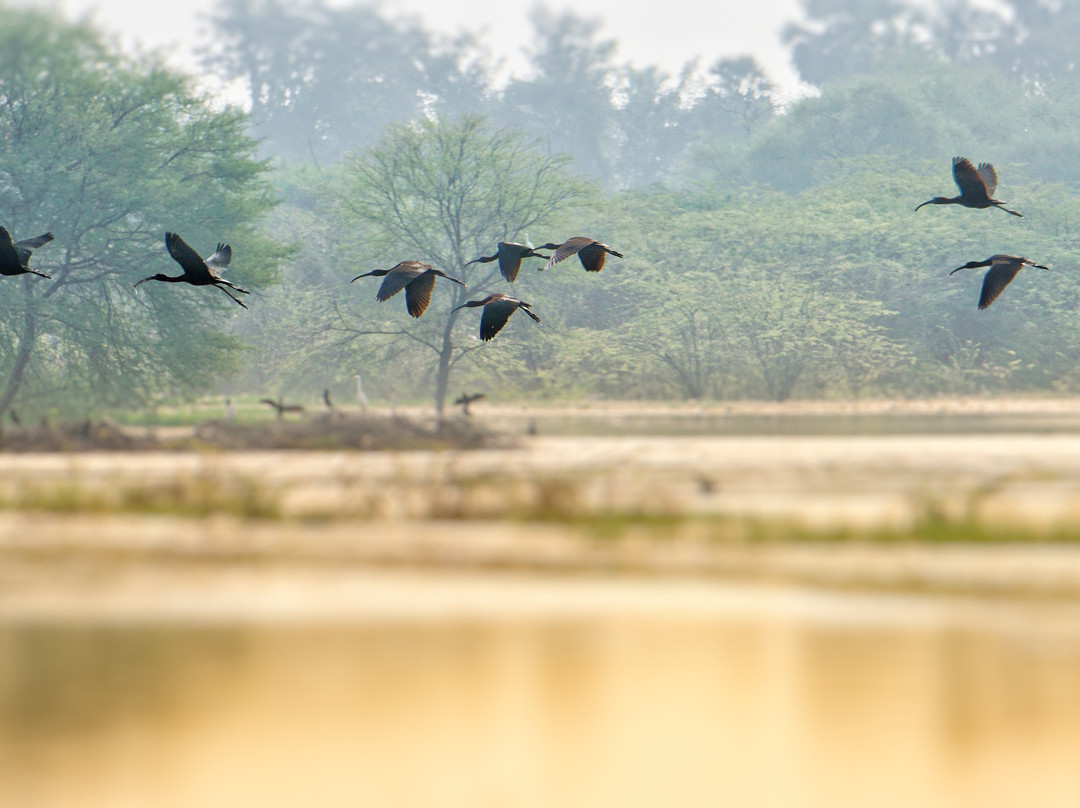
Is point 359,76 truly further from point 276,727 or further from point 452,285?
point 276,727

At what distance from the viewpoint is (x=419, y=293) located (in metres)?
21.1

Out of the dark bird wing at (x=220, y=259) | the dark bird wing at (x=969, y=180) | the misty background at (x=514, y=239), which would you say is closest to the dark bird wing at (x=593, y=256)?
the dark bird wing at (x=969, y=180)

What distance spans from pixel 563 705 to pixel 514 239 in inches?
1209

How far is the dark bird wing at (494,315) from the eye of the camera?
66.6 ft

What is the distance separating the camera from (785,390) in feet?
121

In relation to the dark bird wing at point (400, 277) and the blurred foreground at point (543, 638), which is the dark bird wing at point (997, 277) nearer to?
the blurred foreground at point (543, 638)

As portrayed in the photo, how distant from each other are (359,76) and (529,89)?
10.7 m

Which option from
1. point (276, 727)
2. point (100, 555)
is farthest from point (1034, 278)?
point (276, 727)

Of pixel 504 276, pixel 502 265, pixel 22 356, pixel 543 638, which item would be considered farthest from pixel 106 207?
pixel 543 638

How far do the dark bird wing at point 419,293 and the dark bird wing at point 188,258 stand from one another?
2.85 meters

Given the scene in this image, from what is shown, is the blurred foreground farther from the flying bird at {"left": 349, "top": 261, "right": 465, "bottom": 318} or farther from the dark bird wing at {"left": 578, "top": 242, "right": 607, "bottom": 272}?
the flying bird at {"left": 349, "top": 261, "right": 465, "bottom": 318}

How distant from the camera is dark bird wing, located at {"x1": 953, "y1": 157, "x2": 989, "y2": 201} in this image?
19.7m

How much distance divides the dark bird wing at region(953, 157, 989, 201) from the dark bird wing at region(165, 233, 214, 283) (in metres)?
10.3

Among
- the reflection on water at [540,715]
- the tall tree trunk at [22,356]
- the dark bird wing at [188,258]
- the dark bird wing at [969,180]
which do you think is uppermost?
the dark bird wing at [969,180]
